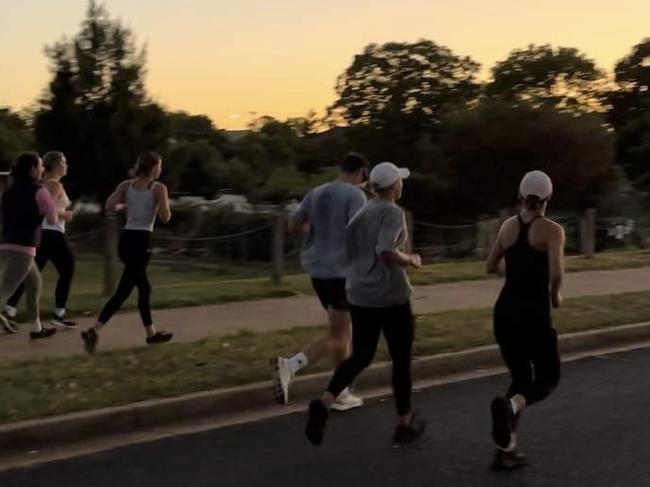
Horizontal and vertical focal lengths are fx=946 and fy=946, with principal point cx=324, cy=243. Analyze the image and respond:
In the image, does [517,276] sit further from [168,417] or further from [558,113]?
[558,113]

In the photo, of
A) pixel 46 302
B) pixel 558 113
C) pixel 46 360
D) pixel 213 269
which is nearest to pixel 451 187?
pixel 558 113

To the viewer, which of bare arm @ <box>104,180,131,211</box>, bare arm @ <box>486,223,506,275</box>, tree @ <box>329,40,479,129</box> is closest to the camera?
bare arm @ <box>486,223,506,275</box>

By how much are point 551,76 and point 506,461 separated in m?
59.6

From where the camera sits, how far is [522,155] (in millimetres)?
37344

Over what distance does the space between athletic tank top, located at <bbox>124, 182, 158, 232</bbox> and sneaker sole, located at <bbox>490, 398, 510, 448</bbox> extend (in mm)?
3905

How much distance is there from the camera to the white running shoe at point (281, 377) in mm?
6512

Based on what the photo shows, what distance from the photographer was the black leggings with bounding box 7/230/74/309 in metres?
9.06

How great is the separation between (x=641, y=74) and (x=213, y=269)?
50.7 meters

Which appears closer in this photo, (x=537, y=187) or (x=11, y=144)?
(x=537, y=187)

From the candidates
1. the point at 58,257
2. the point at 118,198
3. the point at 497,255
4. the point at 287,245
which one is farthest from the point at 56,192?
the point at 287,245

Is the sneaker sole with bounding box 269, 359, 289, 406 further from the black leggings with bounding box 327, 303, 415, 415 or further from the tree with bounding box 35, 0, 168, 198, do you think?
the tree with bounding box 35, 0, 168, 198

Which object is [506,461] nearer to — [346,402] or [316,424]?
[316,424]

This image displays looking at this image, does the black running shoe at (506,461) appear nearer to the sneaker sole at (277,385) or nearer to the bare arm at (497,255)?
the bare arm at (497,255)

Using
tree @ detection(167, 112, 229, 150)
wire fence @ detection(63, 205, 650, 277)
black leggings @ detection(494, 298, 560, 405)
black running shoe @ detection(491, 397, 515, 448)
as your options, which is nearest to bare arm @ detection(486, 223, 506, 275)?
black leggings @ detection(494, 298, 560, 405)
